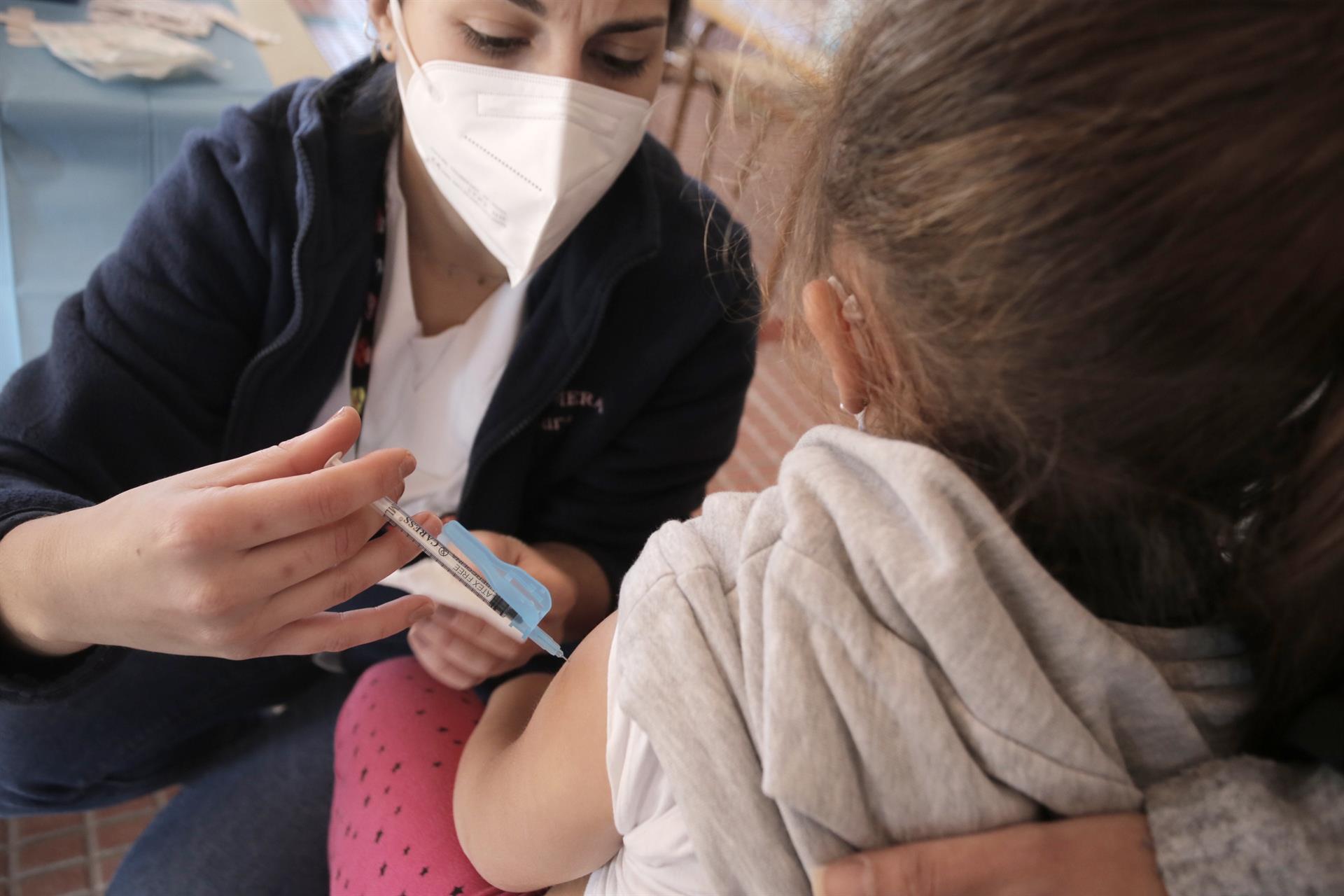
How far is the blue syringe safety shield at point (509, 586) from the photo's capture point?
2.56ft

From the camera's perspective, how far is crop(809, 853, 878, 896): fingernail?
0.48 m

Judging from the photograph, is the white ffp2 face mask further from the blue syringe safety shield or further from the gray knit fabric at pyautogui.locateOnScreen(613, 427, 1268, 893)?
the gray knit fabric at pyautogui.locateOnScreen(613, 427, 1268, 893)

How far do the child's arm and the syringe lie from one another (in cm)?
9

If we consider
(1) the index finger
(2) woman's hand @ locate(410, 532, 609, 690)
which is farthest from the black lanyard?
(1) the index finger

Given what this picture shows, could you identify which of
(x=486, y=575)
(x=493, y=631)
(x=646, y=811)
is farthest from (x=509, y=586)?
Result: (x=646, y=811)

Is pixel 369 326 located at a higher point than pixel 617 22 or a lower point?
lower

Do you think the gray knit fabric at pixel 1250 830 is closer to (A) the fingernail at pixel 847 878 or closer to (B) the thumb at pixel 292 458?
(A) the fingernail at pixel 847 878

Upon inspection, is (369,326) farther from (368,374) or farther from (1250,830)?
(1250,830)

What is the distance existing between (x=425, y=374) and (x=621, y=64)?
1.42ft

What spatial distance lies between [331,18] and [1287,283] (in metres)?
2.33

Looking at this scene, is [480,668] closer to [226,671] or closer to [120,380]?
[226,671]

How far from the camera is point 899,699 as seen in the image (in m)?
0.48

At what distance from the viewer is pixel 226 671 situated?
42.4 inches

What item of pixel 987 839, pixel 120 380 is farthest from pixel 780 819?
pixel 120 380
